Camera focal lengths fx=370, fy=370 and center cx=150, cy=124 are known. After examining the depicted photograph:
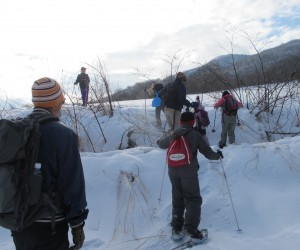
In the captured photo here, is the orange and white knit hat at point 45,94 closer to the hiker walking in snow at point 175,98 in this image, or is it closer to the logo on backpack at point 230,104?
the hiker walking in snow at point 175,98

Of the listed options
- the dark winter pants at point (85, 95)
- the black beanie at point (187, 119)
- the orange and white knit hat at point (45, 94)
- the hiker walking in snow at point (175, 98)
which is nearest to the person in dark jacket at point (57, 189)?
the orange and white knit hat at point (45, 94)

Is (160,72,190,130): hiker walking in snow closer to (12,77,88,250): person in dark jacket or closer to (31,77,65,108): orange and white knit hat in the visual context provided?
(31,77,65,108): orange and white knit hat

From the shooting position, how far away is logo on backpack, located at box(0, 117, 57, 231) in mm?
2350

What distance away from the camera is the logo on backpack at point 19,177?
7.71ft

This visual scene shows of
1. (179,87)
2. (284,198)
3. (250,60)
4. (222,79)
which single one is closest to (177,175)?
(284,198)

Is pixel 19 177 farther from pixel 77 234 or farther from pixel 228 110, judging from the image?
pixel 228 110

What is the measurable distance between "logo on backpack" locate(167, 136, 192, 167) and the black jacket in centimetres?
211

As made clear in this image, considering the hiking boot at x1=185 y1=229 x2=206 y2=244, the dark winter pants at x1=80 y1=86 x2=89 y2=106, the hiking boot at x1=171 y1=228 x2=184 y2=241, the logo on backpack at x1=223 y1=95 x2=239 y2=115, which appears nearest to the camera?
the hiking boot at x1=185 y1=229 x2=206 y2=244

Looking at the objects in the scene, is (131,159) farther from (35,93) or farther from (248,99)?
(248,99)

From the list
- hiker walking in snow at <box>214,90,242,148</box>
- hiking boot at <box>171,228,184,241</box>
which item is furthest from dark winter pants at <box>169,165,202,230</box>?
hiker walking in snow at <box>214,90,242,148</box>

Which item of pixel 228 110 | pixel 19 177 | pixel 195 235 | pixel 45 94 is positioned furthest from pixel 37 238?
pixel 228 110

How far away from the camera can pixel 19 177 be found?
7.78 ft

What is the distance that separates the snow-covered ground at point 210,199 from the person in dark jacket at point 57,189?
6.75 ft

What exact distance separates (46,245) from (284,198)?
354 centimetres
